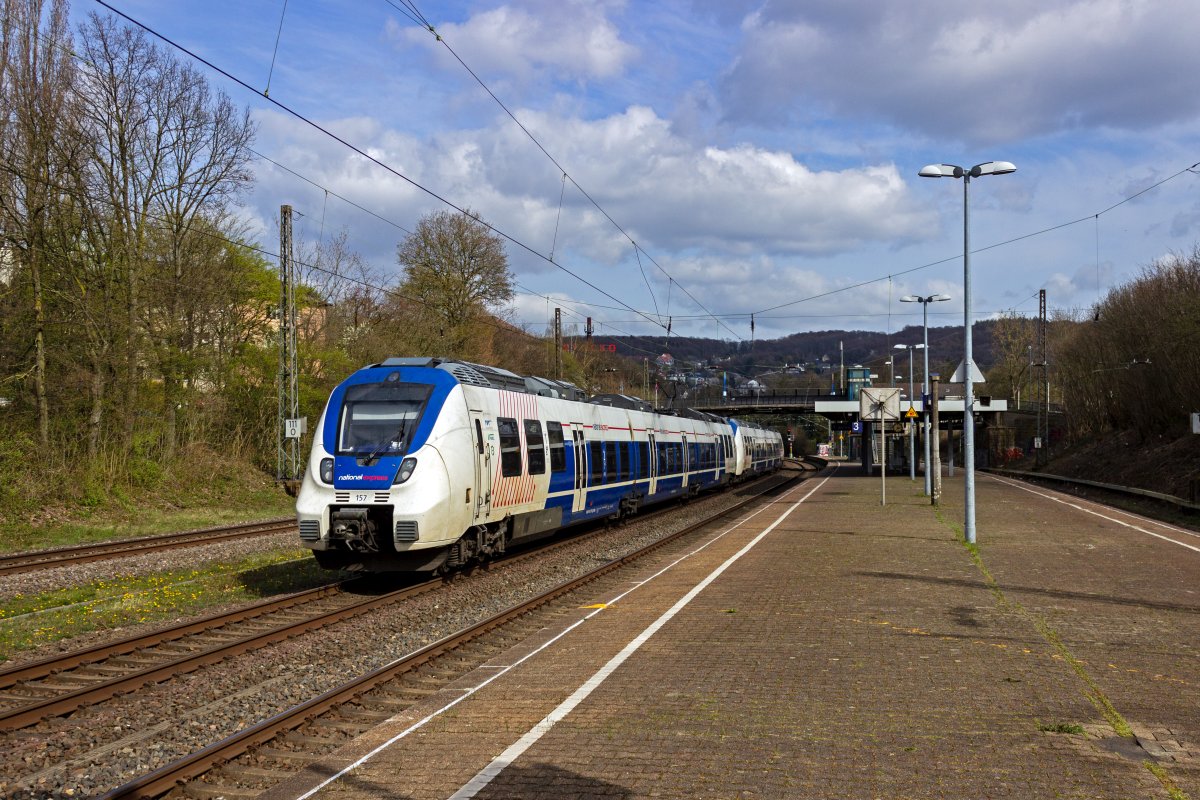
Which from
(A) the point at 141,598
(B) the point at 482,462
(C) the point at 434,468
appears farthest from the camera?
(B) the point at 482,462

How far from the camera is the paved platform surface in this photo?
5516 mm

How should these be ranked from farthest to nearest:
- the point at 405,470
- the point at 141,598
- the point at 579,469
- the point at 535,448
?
the point at 579,469 → the point at 535,448 → the point at 405,470 → the point at 141,598

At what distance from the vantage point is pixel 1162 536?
20.0 metres

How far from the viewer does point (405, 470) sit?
505 inches

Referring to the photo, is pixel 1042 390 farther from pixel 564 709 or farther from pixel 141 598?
pixel 564 709

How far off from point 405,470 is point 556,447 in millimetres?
5601

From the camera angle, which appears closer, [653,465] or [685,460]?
[653,465]

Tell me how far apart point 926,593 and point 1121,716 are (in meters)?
5.30

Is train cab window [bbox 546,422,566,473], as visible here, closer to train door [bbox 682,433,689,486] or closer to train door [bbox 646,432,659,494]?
train door [bbox 646,432,659,494]

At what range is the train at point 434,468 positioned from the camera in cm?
1278

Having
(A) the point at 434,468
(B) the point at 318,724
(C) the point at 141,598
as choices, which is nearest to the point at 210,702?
(B) the point at 318,724

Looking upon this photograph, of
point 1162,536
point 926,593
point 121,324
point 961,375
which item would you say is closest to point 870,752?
point 926,593

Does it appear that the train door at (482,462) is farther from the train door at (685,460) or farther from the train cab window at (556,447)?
the train door at (685,460)

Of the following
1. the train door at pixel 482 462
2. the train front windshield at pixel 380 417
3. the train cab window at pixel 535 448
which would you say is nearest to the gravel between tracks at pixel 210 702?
the train door at pixel 482 462
